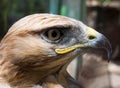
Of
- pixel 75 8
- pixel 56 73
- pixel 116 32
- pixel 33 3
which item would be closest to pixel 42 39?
pixel 56 73

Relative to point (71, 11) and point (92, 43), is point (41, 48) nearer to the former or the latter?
point (92, 43)

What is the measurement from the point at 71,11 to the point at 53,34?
4.86 feet

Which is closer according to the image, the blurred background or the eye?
the eye

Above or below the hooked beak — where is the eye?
above

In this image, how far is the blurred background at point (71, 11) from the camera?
3.15 meters

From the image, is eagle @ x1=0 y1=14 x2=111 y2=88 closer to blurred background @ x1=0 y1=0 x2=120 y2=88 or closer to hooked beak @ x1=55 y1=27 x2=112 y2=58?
hooked beak @ x1=55 y1=27 x2=112 y2=58

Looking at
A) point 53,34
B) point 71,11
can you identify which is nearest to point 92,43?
point 53,34

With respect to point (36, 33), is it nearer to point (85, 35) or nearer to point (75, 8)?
point (85, 35)

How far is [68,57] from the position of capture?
5.80 feet

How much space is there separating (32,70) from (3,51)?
4.9 inches

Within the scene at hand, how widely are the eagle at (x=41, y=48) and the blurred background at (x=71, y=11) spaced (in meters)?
1.04

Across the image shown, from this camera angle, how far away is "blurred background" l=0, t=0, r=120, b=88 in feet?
10.3

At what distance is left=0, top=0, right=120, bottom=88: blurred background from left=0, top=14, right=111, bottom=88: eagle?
1.04m

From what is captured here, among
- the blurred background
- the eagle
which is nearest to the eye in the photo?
the eagle
